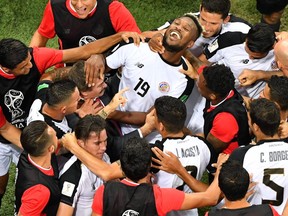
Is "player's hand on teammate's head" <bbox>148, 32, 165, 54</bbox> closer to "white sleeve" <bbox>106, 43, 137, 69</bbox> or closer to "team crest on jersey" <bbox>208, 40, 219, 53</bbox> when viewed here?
"white sleeve" <bbox>106, 43, 137, 69</bbox>

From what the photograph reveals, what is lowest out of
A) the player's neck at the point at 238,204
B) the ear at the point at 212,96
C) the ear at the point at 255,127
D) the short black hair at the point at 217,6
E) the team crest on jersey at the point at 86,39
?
the player's neck at the point at 238,204

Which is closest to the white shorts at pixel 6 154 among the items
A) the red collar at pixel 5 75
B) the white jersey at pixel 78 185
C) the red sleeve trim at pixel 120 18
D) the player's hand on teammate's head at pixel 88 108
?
the red collar at pixel 5 75

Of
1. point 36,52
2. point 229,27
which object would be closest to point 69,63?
point 36,52

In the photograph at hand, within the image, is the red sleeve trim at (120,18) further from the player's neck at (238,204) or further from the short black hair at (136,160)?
the player's neck at (238,204)

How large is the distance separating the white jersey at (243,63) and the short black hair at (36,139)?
92.4 inches

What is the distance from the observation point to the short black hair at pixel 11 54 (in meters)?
5.49

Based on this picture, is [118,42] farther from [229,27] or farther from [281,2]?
[281,2]

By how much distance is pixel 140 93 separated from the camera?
5.89 metres

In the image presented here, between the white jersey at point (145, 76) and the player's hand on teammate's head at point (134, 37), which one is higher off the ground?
the player's hand on teammate's head at point (134, 37)

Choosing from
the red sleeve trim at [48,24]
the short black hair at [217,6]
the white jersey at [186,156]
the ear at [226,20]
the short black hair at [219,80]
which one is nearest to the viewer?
the white jersey at [186,156]

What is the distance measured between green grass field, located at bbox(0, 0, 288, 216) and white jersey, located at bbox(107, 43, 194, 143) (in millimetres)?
2868

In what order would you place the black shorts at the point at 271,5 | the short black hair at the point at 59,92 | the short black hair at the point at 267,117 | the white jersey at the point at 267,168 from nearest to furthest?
1. the white jersey at the point at 267,168
2. the short black hair at the point at 267,117
3. the short black hair at the point at 59,92
4. the black shorts at the point at 271,5

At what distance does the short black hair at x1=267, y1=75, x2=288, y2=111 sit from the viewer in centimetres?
532

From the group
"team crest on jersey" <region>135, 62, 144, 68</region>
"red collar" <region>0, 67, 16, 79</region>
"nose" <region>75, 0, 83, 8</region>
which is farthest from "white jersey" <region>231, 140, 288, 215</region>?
"nose" <region>75, 0, 83, 8</region>
